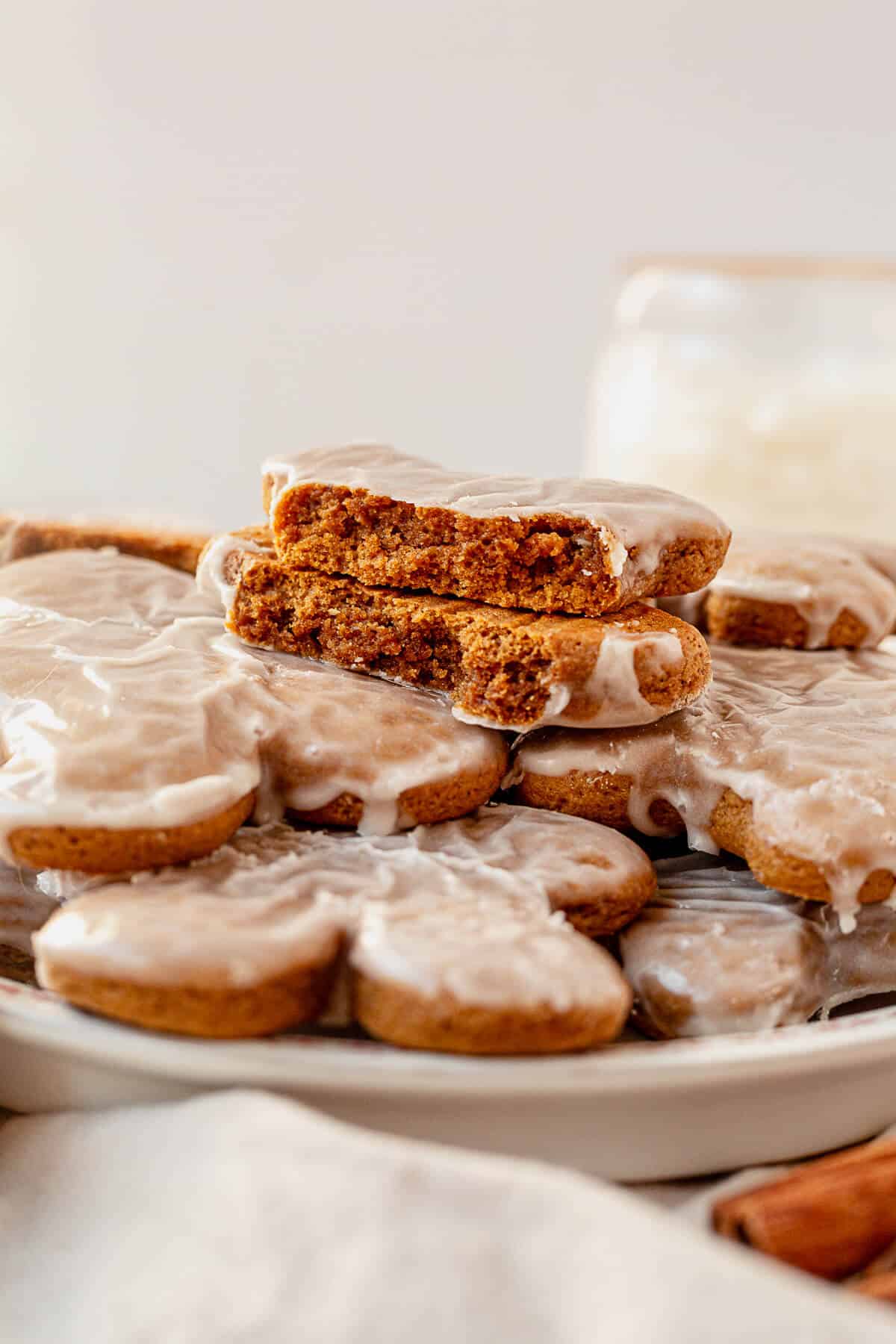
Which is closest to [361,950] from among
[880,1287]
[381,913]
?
[381,913]

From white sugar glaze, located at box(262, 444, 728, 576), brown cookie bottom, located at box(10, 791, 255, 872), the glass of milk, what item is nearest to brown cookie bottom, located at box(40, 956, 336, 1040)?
brown cookie bottom, located at box(10, 791, 255, 872)

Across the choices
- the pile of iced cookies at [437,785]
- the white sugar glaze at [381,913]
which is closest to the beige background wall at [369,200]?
the pile of iced cookies at [437,785]

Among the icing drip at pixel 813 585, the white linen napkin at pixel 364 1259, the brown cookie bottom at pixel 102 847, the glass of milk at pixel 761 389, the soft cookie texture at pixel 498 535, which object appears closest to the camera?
the white linen napkin at pixel 364 1259

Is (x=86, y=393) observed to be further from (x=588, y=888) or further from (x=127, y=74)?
(x=588, y=888)

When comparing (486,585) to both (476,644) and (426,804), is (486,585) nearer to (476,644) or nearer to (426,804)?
(476,644)

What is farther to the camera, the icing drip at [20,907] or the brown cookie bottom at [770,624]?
the brown cookie bottom at [770,624]

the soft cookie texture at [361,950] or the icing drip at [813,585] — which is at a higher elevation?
the icing drip at [813,585]

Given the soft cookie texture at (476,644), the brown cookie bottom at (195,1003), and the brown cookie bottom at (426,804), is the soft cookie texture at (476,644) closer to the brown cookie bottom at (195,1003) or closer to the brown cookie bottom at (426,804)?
the brown cookie bottom at (426,804)

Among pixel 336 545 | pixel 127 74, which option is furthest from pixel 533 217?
pixel 336 545
